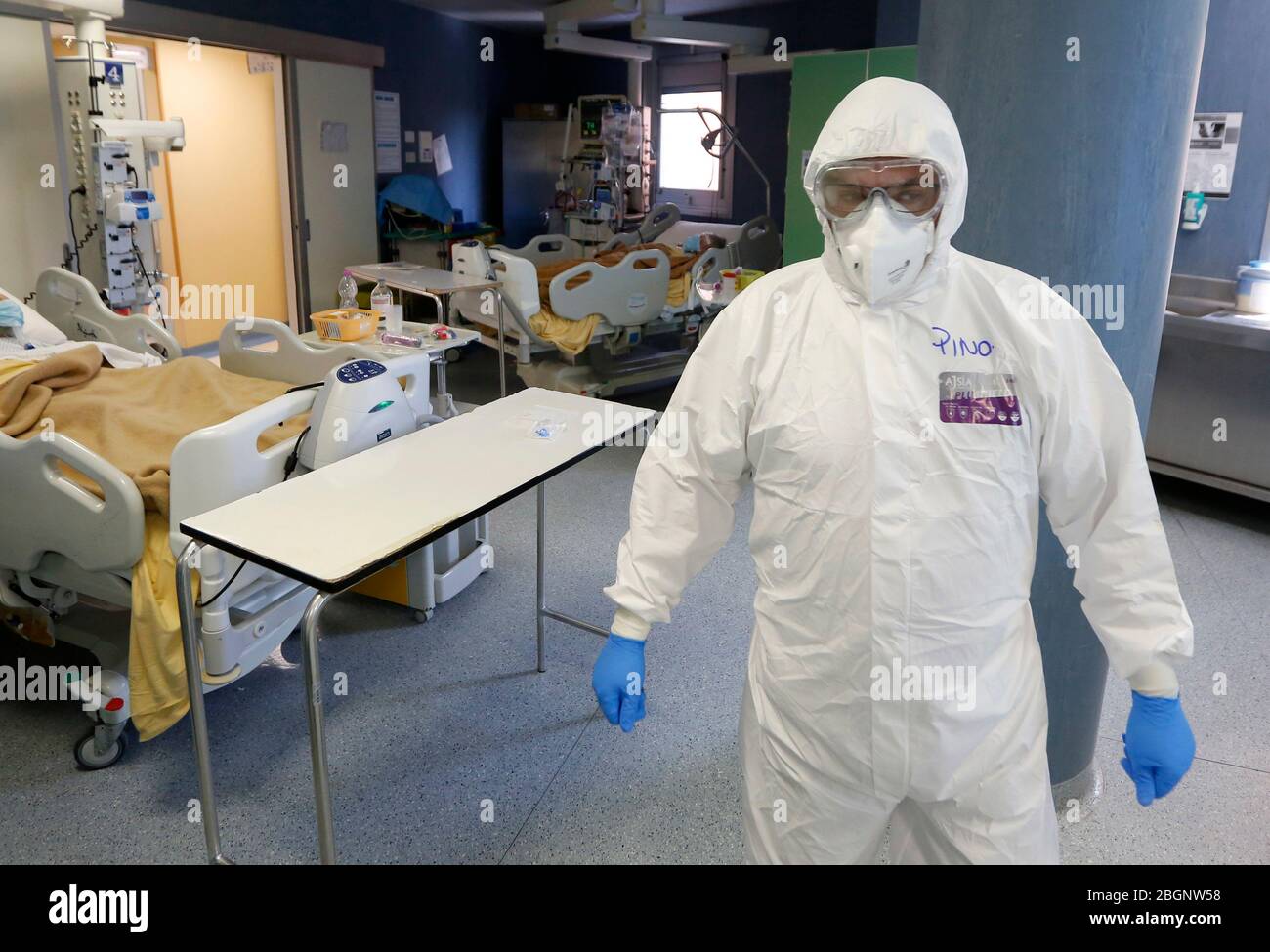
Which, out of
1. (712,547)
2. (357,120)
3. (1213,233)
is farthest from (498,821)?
(357,120)

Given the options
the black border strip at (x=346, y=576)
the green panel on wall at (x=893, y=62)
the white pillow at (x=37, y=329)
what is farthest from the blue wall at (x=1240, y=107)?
the white pillow at (x=37, y=329)

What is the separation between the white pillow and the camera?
3174 millimetres

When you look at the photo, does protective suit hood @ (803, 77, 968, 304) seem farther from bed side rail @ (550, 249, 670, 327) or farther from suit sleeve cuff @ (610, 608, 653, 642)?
bed side rail @ (550, 249, 670, 327)

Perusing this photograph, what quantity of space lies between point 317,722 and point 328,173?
5.43 metres

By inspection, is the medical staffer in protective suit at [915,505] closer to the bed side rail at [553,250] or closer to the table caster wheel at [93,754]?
the table caster wheel at [93,754]

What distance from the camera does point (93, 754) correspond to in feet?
7.44

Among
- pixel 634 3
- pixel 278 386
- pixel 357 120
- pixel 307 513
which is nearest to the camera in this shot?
pixel 307 513

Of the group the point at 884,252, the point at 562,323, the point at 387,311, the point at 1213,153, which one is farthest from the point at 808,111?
the point at 884,252

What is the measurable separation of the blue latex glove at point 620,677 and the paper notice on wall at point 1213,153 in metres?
3.68

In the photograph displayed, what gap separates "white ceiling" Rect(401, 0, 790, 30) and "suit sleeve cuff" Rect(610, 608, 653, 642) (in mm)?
6046

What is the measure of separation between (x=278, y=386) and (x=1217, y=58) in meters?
3.88

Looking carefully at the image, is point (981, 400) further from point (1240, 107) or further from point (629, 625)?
point (1240, 107)

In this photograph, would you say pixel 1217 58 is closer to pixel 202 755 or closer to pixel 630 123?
pixel 630 123

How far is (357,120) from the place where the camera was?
652cm
